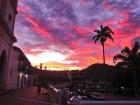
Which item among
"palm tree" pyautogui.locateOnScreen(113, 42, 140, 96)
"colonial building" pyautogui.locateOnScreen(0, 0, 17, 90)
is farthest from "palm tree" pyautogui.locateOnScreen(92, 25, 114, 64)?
"colonial building" pyautogui.locateOnScreen(0, 0, 17, 90)

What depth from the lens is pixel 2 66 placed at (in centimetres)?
3105

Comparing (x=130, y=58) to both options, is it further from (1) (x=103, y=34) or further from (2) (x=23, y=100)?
(2) (x=23, y=100)

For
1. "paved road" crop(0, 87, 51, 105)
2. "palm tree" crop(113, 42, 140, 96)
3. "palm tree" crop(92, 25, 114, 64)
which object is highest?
"palm tree" crop(92, 25, 114, 64)

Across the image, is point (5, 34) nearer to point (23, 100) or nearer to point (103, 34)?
point (23, 100)

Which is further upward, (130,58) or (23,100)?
(130,58)

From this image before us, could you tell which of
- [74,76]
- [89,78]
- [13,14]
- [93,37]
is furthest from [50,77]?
[13,14]

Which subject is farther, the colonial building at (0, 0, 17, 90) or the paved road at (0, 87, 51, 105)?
the colonial building at (0, 0, 17, 90)

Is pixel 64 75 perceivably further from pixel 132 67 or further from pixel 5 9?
pixel 5 9

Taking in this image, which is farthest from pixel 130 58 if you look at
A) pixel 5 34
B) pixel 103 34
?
pixel 5 34

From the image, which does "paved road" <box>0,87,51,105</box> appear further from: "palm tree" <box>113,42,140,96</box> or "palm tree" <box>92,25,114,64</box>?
"palm tree" <box>92,25,114,64</box>

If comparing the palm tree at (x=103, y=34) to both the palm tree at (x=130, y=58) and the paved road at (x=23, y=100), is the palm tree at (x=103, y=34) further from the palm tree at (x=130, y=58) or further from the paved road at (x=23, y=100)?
the paved road at (x=23, y=100)

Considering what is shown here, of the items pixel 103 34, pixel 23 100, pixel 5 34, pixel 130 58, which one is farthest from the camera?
pixel 103 34

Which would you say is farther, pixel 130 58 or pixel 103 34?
pixel 103 34

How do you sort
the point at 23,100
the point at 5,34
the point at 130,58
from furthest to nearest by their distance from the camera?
the point at 130,58
the point at 5,34
the point at 23,100
